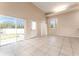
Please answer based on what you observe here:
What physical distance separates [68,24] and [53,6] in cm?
67

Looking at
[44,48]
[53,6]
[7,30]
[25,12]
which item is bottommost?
[44,48]

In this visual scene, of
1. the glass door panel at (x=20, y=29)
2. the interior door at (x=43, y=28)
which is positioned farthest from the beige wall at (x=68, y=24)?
the glass door panel at (x=20, y=29)

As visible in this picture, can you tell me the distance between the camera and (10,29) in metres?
2.98

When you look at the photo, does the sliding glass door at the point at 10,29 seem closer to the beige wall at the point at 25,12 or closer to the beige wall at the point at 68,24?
the beige wall at the point at 25,12

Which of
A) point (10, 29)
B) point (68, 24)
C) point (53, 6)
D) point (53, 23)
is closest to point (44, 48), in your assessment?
point (53, 23)

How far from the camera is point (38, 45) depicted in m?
2.99

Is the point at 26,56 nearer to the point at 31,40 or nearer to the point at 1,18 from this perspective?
the point at 31,40

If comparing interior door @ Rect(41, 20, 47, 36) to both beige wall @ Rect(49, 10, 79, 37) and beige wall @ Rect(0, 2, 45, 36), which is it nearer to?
beige wall @ Rect(0, 2, 45, 36)

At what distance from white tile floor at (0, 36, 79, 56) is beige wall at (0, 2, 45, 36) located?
0.37m

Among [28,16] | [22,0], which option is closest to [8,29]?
[28,16]

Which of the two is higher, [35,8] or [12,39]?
[35,8]

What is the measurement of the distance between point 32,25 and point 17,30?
0.46 metres

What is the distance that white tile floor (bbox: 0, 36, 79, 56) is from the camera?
284 centimetres

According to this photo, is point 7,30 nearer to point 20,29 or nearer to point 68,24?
point 20,29
